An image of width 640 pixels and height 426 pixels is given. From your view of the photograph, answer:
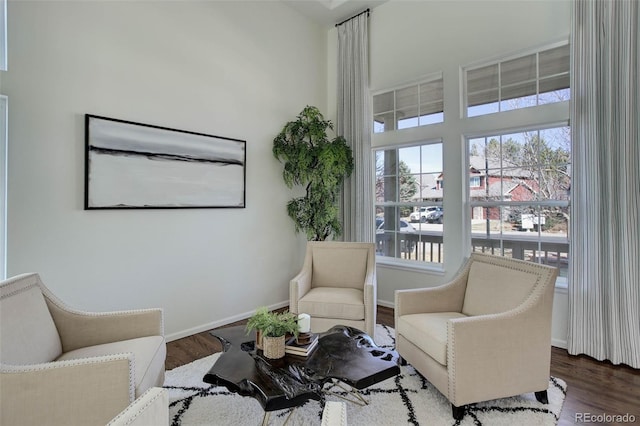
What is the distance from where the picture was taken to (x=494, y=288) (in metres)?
2.36

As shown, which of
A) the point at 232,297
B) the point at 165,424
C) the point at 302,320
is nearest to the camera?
the point at 165,424

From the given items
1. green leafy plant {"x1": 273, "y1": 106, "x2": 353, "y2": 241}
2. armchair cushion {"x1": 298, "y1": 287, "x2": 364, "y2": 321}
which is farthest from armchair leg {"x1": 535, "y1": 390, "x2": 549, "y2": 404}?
green leafy plant {"x1": 273, "y1": 106, "x2": 353, "y2": 241}

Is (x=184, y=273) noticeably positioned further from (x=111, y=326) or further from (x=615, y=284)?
(x=615, y=284)

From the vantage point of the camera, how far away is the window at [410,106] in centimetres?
388

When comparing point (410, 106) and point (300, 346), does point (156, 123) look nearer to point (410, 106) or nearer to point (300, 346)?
point (300, 346)

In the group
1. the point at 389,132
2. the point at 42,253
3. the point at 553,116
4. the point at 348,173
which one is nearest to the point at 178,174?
the point at 42,253

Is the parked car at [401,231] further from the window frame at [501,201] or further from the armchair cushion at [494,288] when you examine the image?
the armchair cushion at [494,288]

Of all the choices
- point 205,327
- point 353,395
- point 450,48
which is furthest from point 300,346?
point 450,48

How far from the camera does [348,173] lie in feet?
14.0

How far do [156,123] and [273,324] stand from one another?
2267mm

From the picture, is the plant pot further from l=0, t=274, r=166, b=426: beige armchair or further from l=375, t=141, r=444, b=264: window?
l=375, t=141, r=444, b=264: window

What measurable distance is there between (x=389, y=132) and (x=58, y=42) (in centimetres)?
332

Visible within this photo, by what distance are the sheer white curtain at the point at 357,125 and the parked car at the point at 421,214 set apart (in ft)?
1.66

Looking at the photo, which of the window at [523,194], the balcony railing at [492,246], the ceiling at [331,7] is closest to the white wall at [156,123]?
the ceiling at [331,7]
